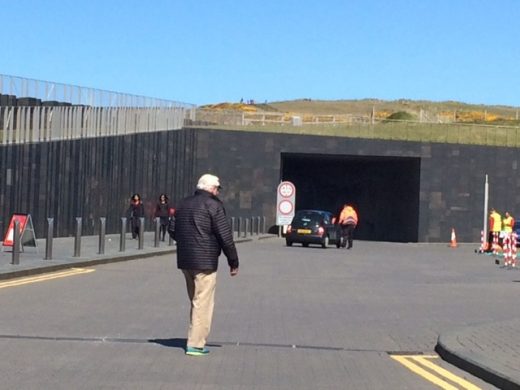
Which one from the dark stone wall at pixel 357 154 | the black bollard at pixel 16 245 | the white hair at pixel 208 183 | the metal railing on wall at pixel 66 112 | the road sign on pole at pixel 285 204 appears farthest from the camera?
the dark stone wall at pixel 357 154

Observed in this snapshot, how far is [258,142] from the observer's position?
53.7m

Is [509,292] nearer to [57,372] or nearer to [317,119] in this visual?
[57,372]

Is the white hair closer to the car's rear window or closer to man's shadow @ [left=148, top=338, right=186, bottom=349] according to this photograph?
man's shadow @ [left=148, top=338, right=186, bottom=349]

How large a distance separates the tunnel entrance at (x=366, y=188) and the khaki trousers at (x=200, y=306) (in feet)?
142

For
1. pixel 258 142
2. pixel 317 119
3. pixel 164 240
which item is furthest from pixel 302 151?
pixel 164 240

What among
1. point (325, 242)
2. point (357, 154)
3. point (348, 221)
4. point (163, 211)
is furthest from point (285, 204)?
point (163, 211)

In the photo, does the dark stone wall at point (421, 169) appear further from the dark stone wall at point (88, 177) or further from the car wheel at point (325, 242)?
the car wheel at point (325, 242)

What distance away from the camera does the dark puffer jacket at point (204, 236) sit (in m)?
9.88

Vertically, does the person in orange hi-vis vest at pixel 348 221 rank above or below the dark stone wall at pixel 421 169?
below

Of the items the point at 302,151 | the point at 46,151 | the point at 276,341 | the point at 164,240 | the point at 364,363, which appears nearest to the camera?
the point at 364,363

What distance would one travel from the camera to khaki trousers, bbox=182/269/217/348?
9.84m

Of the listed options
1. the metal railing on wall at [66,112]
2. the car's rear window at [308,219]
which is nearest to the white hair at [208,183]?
the metal railing on wall at [66,112]

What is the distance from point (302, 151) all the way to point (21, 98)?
80.7 feet

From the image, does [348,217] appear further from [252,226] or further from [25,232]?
[25,232]
